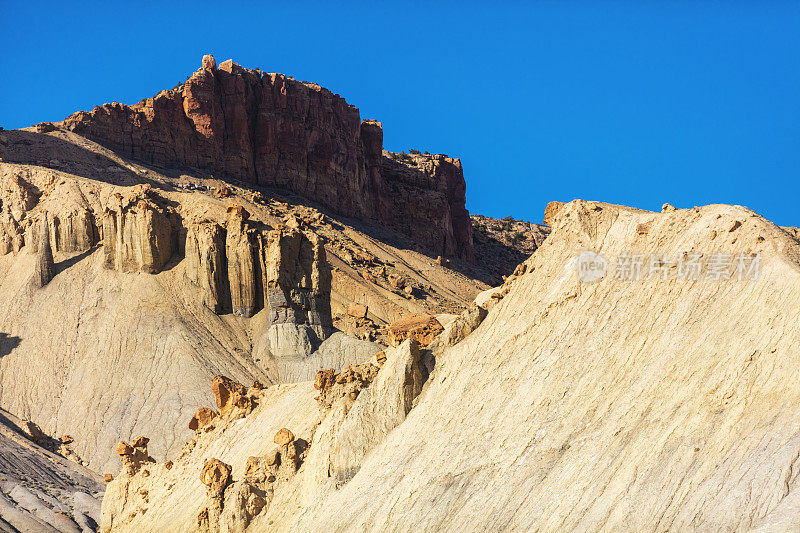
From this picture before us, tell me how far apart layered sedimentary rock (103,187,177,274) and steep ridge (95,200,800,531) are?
117 ft

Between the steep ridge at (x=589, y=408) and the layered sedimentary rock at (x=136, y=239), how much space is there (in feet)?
117

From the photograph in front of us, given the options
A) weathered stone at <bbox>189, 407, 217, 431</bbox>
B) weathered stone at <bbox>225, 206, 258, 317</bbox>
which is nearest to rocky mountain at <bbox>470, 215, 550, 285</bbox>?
weathered stone at <bbox>225, 206, 258, 317</bbox>

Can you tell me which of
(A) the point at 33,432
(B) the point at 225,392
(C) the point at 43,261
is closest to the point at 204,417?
(B) the point at 225,392

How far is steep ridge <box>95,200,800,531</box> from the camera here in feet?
61.3

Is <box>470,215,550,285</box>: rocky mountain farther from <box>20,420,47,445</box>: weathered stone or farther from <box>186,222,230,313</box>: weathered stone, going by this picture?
<box>20,420,47,445</box>: weathered stone

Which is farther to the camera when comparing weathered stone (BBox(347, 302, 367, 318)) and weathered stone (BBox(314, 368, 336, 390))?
weathered stone (BBox(347, 302, 367, 318))

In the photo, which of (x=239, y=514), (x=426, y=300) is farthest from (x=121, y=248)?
(x=239, y=514)

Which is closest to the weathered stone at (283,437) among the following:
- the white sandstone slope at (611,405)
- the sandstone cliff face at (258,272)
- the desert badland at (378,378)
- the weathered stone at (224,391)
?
the desert badland at (378,378)

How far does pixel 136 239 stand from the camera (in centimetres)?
6303

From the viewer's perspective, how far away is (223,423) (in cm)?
3259

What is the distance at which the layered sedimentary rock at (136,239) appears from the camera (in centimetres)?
6297

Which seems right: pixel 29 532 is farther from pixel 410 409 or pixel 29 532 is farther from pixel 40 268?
pixel 40 268

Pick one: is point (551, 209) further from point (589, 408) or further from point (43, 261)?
point (43, 261)

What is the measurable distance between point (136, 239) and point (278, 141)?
135 ft
